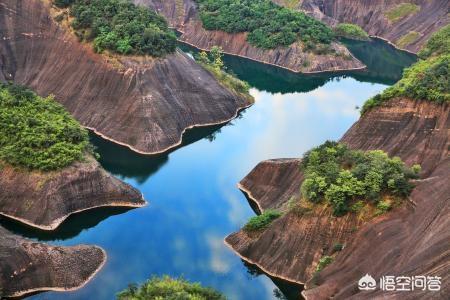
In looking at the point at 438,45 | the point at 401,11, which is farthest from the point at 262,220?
the point at 401,11

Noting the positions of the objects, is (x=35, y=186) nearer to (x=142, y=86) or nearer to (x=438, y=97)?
(x=142, y=86)

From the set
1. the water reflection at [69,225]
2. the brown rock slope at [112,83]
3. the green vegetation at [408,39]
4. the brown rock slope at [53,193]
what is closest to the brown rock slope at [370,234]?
the water reflection at [69,225]

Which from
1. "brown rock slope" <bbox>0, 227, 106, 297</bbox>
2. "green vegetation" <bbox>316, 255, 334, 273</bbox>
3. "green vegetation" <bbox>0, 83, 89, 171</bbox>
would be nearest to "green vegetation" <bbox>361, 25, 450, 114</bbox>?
"green vegetation" <bbox>316, 255, 334, 273</bbox>

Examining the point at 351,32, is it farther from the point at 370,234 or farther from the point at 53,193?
the point at 370,234

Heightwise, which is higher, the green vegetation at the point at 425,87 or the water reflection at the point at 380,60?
the green vegetation at the point at 425,87

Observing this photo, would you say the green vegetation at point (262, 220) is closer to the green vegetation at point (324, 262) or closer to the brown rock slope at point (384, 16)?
the green vegetation at point (324, 262)

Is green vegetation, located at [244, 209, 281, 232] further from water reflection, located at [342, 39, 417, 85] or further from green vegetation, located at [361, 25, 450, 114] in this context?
water reflection, located at [342, 39, 417, 85]

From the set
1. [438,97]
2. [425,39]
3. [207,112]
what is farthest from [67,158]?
[425,39]
